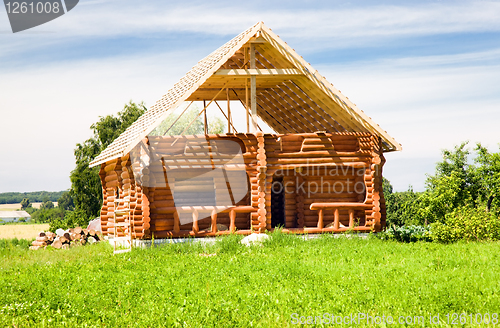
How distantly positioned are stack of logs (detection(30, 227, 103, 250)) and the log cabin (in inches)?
109

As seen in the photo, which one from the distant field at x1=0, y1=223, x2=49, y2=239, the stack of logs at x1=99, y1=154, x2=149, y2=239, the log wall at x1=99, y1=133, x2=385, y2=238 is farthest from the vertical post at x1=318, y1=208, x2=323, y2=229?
the distant field at x1=0, y1=223, x2=49, y2=239

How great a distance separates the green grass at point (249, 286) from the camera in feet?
25.0

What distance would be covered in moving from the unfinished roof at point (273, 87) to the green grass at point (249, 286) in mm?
4591

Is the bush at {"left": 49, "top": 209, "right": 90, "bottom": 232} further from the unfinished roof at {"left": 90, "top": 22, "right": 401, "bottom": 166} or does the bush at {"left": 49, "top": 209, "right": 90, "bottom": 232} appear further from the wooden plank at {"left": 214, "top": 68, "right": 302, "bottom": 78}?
the wooden plank at {"left": 214, "top": 68, "right": 302, "bottom": 78}

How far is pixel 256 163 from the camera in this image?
15.8 meters

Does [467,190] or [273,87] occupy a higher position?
[273,87]

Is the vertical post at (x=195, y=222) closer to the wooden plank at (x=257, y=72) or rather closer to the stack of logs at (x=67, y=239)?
the wooden plank at (x=257, y=72)

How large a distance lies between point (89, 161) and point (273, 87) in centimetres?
2319

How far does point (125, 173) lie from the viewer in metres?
17.3

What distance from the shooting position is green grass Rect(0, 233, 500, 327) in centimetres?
761

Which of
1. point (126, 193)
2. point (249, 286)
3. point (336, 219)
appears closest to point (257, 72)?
Answer: point (336, 219)

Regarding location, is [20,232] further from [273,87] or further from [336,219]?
[336,219]

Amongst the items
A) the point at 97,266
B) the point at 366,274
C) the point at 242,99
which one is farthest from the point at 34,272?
the point at 242,99

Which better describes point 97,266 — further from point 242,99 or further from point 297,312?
point 242,99
